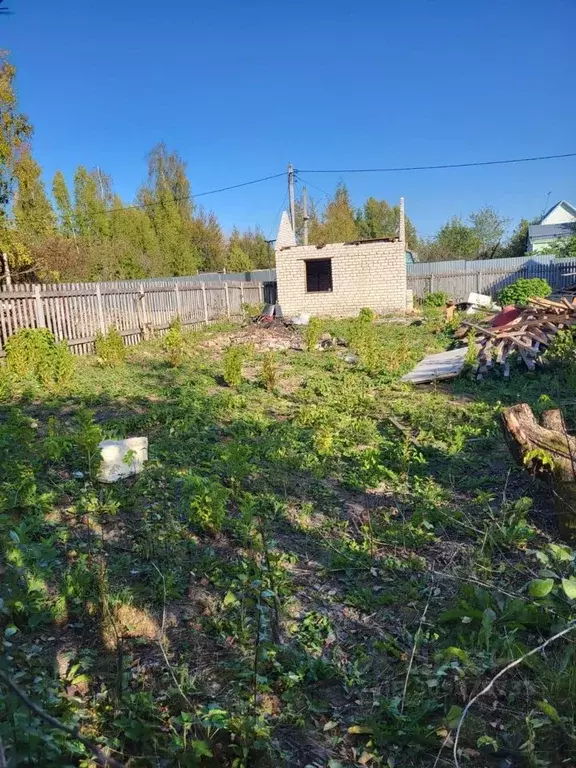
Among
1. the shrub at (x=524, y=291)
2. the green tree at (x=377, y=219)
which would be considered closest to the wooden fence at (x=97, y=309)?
the shrub at (x=524, y=291)

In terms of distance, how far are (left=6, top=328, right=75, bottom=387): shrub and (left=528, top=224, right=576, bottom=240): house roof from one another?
34127 mm

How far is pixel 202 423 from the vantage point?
5.95m

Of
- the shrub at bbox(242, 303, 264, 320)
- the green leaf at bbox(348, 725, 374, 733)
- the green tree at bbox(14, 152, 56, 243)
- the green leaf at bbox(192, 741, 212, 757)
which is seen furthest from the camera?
the shrub at bbox(242, 303, 264, 320)

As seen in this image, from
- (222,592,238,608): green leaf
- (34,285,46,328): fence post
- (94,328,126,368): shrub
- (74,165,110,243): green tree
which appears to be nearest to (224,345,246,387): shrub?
(94,328,126,368): shrub

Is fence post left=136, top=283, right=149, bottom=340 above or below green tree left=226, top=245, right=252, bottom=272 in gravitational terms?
below

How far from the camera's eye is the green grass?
1.86 m

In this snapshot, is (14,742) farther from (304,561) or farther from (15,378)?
(15,378)

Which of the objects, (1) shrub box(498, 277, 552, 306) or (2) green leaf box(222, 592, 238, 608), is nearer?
(2) green leaf box(222, 592, 238, 608)

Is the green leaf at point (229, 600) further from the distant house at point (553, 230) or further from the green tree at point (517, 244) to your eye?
the green tree at point (517, 244)

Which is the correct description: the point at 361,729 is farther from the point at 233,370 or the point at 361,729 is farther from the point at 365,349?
the point at 365,349

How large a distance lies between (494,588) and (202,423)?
156 inches

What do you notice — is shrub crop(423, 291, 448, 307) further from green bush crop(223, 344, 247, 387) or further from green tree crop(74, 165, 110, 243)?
green tree crop(74, 165, 110, 243)

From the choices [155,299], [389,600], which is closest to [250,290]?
[155,299]

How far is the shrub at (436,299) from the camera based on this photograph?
2145 centimetres
